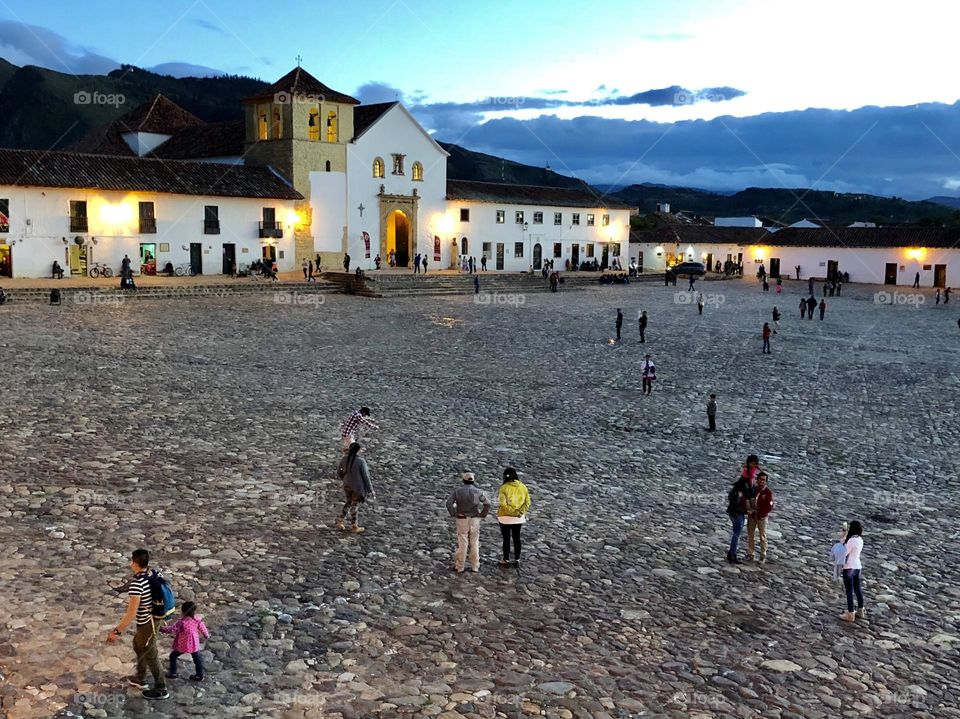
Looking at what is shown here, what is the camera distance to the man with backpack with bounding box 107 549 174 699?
20.0 ft

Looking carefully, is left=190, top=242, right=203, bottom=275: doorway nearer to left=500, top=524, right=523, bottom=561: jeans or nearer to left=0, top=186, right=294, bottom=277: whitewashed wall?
left=0, top=186, right=294, bottom=277: whitewashed wall

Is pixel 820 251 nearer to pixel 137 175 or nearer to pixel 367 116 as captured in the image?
pixel 367 116

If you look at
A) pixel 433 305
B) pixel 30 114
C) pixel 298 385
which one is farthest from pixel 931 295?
pixel 30 114

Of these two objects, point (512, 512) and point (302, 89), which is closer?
point (512, 512)

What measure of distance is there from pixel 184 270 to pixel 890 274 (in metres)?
44.9

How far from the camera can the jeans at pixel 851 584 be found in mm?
7883

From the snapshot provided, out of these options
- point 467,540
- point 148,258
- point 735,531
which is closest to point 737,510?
point 735,531

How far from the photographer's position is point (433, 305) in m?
36.4

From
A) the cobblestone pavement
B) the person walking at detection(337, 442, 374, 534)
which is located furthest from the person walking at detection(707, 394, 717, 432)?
the person walking at detection(337, 442, 374, 534)

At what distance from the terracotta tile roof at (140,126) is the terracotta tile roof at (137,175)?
12886 mm

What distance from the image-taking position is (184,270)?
139 feet

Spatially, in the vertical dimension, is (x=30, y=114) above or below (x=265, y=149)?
above

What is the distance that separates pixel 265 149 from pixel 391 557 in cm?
4272

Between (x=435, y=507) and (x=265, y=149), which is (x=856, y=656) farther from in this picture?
(x=265, y=149)
